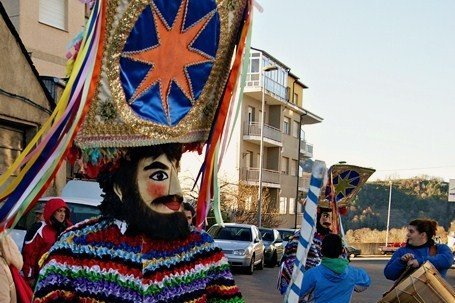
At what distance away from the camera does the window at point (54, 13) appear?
1727 cm

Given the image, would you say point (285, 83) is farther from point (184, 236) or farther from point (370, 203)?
point (370, 203)

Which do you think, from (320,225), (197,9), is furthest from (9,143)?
(197,9)

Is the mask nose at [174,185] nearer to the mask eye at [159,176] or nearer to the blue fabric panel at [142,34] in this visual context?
the mask eye at [159,176]

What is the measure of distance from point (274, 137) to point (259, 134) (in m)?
2.81

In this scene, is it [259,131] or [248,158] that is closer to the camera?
[259,131]

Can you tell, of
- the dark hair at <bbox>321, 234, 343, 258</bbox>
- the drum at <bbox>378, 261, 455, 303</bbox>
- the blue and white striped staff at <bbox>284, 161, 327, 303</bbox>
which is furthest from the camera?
the dark hair at <bbox>321, 234, 343, 258</bbox>

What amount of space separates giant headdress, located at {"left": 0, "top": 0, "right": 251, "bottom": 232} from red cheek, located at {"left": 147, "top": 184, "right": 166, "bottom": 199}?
0.19 meters

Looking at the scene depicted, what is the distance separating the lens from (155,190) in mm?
2436

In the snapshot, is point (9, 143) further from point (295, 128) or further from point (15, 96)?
point (295, 128)

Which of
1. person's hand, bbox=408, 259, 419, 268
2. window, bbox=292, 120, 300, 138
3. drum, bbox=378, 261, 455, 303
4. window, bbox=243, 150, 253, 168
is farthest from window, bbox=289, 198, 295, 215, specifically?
drum, bbox=378, 261, 455, 303

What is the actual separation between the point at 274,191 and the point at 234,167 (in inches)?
223

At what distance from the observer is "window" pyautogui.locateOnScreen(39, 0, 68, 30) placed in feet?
56.6

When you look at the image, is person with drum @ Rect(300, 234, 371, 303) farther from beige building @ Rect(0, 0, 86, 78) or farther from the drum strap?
beige building @ Rect(0, 0, 86, 78)

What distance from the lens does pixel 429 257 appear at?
5.38 m
